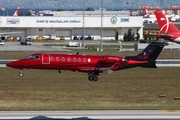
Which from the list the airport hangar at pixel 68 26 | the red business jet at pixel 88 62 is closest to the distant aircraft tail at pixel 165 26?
the red business jet at pixel 88 62

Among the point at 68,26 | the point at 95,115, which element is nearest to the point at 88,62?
the point at 95,115

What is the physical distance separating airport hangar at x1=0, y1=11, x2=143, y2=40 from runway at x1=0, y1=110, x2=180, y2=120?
104m

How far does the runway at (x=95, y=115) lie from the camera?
1232 inches

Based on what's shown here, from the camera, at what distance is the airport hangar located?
137 metres

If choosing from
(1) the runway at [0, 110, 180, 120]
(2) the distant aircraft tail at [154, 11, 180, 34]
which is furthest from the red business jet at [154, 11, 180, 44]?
(1) the runway at [0, 110, 180, 120]

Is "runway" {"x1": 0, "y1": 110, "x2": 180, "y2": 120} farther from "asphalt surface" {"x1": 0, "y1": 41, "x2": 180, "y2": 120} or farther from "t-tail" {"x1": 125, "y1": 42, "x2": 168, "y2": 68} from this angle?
"t-tail" {"x1": 125, "y1": 42, "x2": 168, "y2": 68}

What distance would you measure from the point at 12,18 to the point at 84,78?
8449 centimetres

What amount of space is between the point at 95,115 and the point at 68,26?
107 m

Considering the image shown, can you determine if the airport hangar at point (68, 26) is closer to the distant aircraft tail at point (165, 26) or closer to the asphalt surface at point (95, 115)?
Answer: the distant aircraft tail at point (165, 26)

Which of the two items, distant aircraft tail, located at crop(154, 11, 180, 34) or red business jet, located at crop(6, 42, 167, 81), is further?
distant aircraft tail, located at crop(154, 11, 180, 34)

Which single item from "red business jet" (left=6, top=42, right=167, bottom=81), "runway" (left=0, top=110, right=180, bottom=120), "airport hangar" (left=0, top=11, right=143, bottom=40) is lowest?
"runway" (left=0, top=110, right=180, bottom=120)

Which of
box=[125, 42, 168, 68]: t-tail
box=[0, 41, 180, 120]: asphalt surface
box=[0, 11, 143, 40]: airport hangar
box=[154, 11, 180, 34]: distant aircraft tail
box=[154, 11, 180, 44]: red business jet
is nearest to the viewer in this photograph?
box=[0, 41, 180, 120]: asphalt surface

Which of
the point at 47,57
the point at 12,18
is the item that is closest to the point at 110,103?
the point at 47,57

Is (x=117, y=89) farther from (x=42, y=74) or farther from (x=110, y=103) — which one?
(x=42, y=74)
